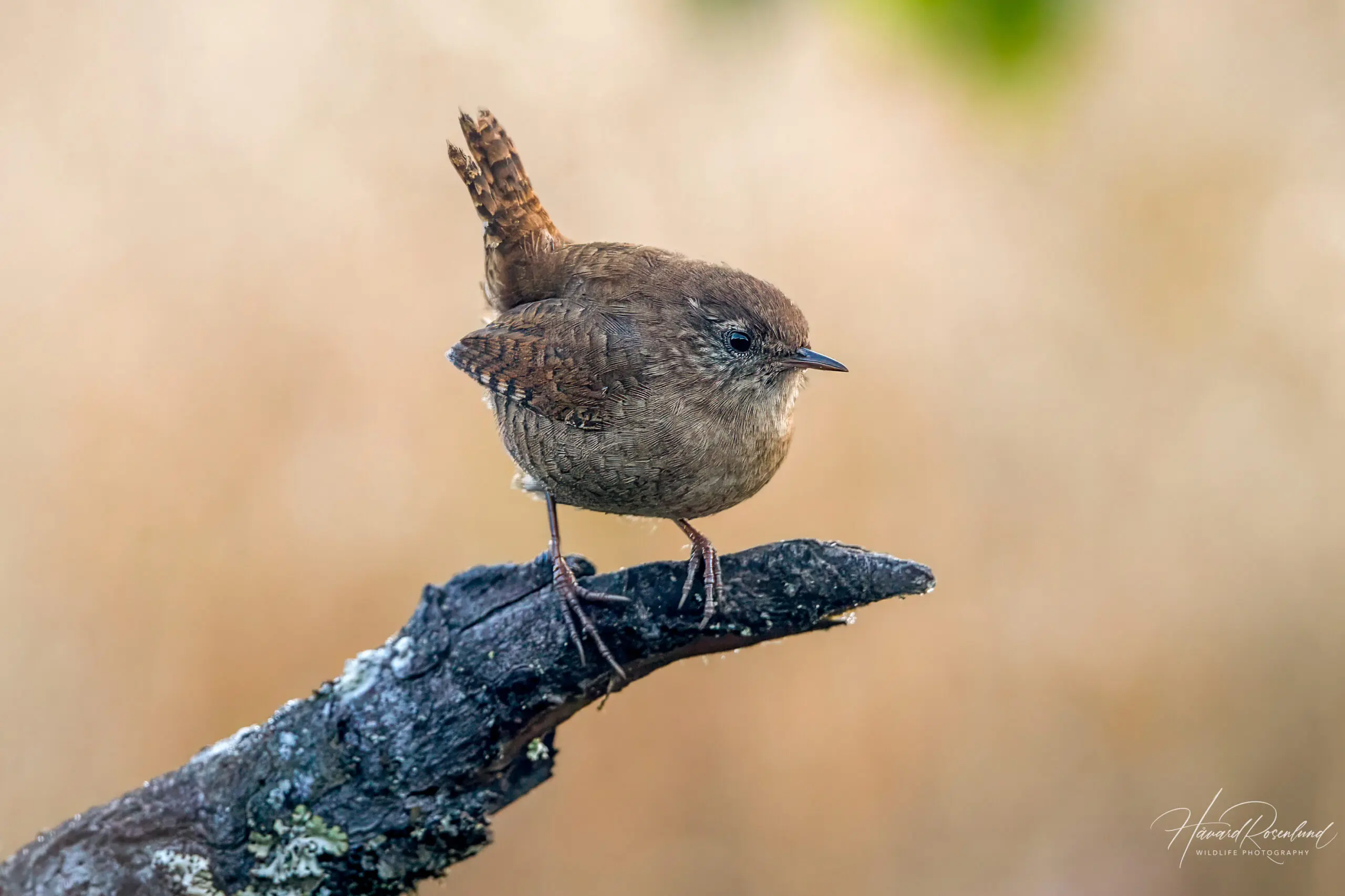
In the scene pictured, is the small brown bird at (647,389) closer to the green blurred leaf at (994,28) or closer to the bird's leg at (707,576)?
the bird's leg at (707,576)

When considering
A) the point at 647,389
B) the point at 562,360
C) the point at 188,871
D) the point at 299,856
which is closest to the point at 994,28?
the point at 647,389

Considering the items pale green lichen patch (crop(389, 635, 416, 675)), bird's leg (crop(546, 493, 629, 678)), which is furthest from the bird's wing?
pale green lichen patch (crop(389, 635, 416, 675))

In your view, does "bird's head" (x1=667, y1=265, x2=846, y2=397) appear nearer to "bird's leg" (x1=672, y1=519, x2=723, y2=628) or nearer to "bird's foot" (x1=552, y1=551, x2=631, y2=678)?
"bird's leg" (x1=672, y1=519, x2=723, y2=628)

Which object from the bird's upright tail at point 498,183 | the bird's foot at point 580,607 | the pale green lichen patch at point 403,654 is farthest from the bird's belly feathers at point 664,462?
the bird's upright tail at point 498,183

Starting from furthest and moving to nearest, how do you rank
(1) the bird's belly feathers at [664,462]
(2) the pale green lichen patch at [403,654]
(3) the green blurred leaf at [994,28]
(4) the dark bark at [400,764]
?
1. (1) the bird's belly feathers at [664,462]
2. (2) the pale green lichen patch at [403,654]
3. (4) the dark bark at [400,764]
4. (3) the green blurred leaf at [994,28]

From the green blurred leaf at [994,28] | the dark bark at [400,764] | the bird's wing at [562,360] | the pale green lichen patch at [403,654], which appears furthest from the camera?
the bird's wing at [562,360]

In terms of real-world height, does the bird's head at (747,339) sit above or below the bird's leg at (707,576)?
above

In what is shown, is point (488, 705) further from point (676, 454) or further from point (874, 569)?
point (874, 569)
